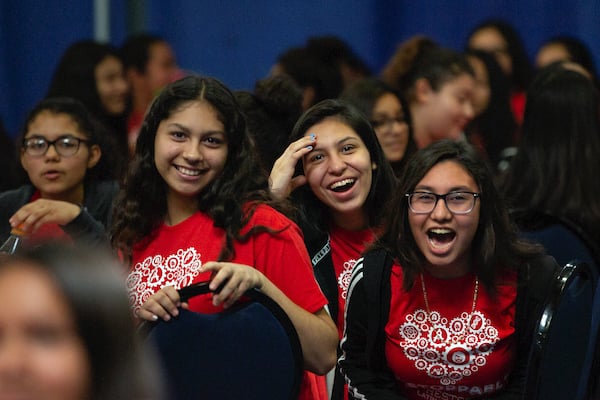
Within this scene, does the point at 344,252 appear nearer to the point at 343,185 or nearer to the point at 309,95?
the point at 343,185

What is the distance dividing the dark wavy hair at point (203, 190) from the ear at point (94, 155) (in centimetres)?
75

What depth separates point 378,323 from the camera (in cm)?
268

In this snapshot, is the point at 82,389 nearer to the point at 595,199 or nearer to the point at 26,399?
the point at 26,399

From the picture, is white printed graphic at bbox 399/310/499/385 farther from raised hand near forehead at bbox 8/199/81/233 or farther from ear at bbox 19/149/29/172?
ear at bbox 19/149/29/172

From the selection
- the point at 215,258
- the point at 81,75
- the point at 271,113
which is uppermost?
the point at 81,75

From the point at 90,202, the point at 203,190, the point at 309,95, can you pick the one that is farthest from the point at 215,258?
the point at 309,95

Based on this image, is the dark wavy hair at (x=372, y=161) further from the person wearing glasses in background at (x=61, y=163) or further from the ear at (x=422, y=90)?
the ear at (x=422, y=90)

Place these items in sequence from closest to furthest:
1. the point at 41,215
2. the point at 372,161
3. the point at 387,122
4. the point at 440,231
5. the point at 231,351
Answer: the point at 231,351, the point at 440,231, the point at 41,215, the point at 372,161, the point at 387,122

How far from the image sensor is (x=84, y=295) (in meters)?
1.16

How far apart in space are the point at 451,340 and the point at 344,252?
0.62 m

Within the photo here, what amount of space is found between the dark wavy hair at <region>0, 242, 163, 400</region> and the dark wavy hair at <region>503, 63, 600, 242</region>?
2771 mm

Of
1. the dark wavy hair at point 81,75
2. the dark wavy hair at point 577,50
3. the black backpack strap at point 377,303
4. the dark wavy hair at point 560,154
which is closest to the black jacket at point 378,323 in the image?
the black backpack strap at point 377,303

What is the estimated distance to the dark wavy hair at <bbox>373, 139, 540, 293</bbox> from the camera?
2740mm

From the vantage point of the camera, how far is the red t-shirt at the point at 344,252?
10.0 feet
